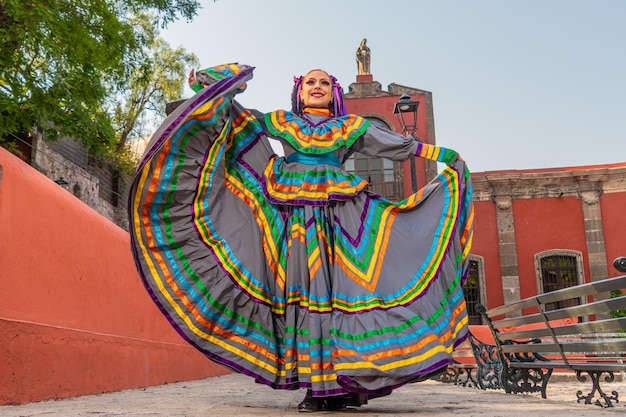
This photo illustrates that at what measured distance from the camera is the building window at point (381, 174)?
59.4 ft

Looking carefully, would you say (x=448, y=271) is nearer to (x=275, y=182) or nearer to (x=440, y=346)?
(x=440, y=346)

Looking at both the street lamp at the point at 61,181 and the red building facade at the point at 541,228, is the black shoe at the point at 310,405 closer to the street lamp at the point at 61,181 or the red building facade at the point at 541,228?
the street lamp at the point at 61,181

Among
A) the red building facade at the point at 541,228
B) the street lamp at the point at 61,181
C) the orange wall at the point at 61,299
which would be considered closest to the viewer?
the orange wall at the point at 61,299

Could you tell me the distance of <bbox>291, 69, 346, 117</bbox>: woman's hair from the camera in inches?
166

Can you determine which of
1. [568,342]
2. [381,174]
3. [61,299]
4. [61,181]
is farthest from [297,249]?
[381,174]

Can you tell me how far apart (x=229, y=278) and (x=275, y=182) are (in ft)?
2.01

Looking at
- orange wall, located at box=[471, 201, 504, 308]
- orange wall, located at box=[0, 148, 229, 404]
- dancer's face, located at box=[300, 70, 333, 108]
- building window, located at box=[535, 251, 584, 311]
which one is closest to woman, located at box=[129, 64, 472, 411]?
dancer's face, located at box=[300, 70, 333, 108]

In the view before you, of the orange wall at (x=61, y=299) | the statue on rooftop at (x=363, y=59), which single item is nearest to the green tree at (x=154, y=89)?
the statue on rooftop at (x=363, y=59)

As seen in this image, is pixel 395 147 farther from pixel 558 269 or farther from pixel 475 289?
pixel 558 269

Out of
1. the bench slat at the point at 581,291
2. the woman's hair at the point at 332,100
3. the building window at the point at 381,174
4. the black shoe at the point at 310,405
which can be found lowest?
the black shoe at the point at 310,405

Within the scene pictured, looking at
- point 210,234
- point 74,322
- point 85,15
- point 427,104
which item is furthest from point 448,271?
point 427,104

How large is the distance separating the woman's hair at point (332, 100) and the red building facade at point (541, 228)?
1333 centimetres

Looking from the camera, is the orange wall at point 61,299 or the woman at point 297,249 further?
the orange wall at point 61,299

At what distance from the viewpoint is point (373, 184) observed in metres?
18.2
